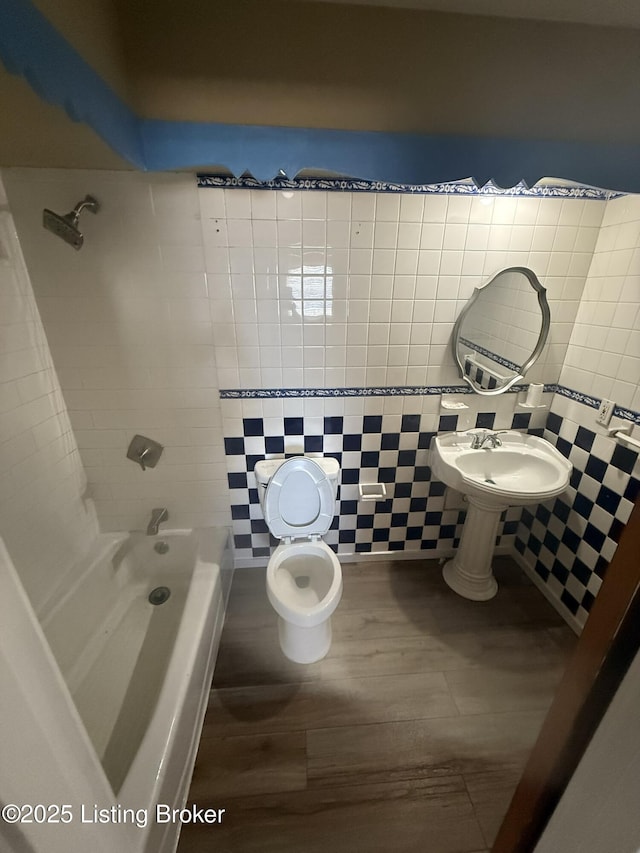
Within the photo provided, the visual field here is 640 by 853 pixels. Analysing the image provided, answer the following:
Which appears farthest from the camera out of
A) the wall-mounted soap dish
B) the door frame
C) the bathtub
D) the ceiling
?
the wall-mounted soap dish

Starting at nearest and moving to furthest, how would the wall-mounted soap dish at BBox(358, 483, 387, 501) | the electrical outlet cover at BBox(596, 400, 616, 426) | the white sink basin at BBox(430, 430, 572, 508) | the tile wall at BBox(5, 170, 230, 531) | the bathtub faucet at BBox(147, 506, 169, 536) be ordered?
the tile wall at BBox(5, 170, 230, 531), the electrical outlet cover at BBox(596, 400, 616, 426), the white sink basin at BBox(430, 430, 572, 508), the bathtub faucet at BBox(147, 506, 169, 536), the wall-mounted soap dish at BBox(358, 483, 387, 501)

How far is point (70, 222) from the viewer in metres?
1.11

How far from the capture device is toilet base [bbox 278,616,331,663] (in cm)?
134

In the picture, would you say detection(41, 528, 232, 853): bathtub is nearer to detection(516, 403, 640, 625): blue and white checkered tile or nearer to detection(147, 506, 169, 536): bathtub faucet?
detection(147, 506, 169, 536): bathtub faucet

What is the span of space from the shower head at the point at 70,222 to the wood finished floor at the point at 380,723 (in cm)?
162

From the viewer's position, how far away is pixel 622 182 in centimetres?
82

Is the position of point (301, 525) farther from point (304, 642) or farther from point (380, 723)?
point (380, 723)

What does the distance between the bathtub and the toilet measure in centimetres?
30

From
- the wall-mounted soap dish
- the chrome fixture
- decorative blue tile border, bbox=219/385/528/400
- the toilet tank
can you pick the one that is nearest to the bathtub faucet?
the chrome fixture

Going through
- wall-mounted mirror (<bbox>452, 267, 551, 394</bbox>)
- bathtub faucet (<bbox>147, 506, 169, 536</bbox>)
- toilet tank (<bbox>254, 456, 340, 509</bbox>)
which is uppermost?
wall-mounted mirror (<bbox>452, 267, 551, 394</bbox>)

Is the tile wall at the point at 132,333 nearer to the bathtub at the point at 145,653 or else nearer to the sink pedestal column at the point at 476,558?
the bathtub at the point at 145,653

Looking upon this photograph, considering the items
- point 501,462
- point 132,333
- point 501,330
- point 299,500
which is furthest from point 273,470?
point 501,330

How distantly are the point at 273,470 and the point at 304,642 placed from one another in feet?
2.29

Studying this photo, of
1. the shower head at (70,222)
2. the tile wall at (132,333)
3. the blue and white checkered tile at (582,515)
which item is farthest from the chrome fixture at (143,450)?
the blue and white checkered tile at (582,515)
